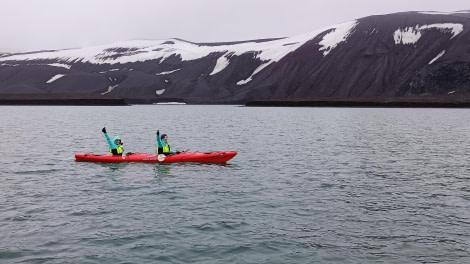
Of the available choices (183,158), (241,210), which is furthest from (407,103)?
(241,210)

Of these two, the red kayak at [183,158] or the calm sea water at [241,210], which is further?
the red kayak at [183,158]

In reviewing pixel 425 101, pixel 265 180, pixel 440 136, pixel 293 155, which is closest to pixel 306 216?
pixel 265 180

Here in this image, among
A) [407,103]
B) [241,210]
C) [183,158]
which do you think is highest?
[183,158]

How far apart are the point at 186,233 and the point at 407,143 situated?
40014 millimetres

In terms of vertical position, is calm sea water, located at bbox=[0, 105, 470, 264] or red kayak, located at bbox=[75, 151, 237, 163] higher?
red kayak, located at bbox=[75, 151, 237, 163]

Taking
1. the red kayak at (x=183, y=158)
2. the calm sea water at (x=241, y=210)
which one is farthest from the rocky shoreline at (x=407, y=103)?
the red kayak at (x=183, y=158)

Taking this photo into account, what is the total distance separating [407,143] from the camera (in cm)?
5197

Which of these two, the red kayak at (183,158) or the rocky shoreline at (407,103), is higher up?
the red kayak at (183,158)

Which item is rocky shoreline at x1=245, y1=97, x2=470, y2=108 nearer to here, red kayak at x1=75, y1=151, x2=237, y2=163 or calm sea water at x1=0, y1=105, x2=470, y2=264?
calm sea water at x1=0, y1=105, x2=470, y2=264

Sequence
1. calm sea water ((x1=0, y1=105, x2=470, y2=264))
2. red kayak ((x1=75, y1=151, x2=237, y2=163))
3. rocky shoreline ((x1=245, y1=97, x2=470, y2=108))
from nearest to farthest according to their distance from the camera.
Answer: calm sea water ((x1=0, y1=105, x2=470, y2=264)), red kayak ((x1=75, y1=151, x2=237, y2=163)), rocky shoreline ((x1=245, y1=97, x2=470, y2=108))

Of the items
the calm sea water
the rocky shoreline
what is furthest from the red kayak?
the rocky shoreline

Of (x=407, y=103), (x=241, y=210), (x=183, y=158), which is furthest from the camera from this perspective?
(x=407, y=103)

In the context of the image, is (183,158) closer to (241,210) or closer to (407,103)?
(241,210)

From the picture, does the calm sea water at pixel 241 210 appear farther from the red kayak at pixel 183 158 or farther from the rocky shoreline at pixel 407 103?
the rocky shoreline at pixel 407 103
